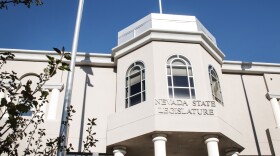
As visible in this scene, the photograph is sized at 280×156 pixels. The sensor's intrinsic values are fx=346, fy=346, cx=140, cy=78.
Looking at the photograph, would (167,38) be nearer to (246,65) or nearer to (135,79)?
(135,79)

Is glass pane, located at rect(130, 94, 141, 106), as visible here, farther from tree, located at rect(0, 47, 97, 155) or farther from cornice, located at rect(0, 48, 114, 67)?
tree, located at rect(0, 47, 97, 155)

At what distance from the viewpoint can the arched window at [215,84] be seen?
54.2 ft

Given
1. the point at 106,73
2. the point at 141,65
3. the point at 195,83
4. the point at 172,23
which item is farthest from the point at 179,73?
the point at 106,73

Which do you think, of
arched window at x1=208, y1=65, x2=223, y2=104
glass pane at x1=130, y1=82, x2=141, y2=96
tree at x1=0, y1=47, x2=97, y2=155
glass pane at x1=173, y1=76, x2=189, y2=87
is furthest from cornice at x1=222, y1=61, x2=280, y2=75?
tree at x1=0, y1=47, x2=97, y2=155

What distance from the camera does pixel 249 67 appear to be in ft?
63.3

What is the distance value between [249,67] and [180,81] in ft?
18.3

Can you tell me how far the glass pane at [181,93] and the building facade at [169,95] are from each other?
0.15 feet

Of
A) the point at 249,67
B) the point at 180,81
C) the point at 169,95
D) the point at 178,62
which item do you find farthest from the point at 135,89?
the point at 249,67

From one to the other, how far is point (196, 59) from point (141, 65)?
2.65m

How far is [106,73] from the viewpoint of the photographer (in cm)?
1842

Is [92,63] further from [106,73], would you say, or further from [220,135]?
[220,135]

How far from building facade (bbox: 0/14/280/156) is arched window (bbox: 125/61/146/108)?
5 cm

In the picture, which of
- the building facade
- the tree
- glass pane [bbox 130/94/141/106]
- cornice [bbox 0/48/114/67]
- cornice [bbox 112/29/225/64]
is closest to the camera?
the tree

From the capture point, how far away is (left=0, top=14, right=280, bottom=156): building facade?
1433 cm
